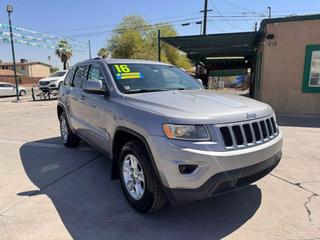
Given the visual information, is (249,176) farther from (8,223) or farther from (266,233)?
(8,223)

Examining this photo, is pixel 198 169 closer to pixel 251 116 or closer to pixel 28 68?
pixel 251 116

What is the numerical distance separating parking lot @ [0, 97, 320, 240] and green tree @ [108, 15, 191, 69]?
33.5 m

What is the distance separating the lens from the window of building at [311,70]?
10.1m

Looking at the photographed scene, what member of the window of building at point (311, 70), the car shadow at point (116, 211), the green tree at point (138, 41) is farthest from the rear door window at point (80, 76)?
the green tree at point (138, 41)

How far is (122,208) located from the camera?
335 cm

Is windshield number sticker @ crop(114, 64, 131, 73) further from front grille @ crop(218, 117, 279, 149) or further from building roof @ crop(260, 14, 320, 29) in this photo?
building roof @ crop(260, 14, 320, 29)

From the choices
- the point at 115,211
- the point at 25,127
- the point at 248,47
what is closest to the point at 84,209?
the point at 115,211

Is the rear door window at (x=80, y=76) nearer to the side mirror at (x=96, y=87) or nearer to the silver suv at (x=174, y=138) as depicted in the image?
the silver suv at (x=174, y=138)

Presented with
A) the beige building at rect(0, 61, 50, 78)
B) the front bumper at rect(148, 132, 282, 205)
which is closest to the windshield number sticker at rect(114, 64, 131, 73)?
the front bumper at rect(148, 132, 282, 205)

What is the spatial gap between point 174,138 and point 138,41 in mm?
37364

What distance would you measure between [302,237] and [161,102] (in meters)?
2.03

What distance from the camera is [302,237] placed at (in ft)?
9.07

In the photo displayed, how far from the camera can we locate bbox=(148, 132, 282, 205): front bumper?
2.55 meters

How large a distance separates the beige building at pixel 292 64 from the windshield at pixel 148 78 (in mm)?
7265
